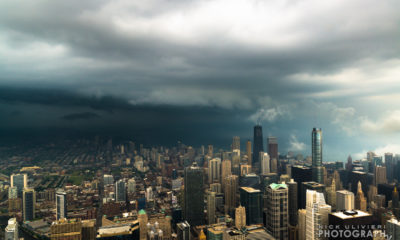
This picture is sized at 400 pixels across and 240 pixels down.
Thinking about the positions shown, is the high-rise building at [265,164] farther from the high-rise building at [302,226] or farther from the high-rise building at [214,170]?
the high-rise building at [302,226]

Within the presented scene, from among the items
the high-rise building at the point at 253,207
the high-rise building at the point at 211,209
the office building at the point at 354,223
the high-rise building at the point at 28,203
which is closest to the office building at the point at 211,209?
the high-rise building at the point at 211,209

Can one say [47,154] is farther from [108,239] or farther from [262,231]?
[262,231]

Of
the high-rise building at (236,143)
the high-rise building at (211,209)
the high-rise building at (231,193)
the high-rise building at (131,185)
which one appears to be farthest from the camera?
the high-rise building at (236,143)

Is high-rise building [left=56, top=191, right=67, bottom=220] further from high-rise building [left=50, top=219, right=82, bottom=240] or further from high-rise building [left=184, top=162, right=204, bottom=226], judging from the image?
high-rise building [left=184, top=162, right=204, bottom=226]

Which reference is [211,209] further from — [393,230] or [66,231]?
[393,230]

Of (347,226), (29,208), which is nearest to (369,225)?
(347,226)

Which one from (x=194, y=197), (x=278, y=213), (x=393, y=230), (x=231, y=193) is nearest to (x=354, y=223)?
(x=393, y=230)
